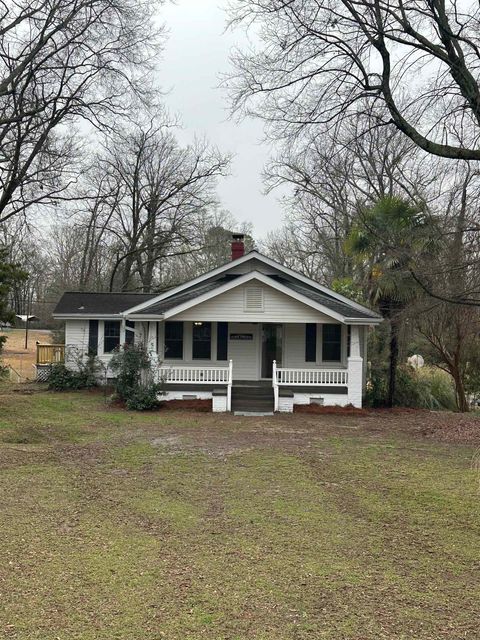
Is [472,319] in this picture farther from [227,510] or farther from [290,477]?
[227,510]

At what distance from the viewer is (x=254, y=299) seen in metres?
18.5

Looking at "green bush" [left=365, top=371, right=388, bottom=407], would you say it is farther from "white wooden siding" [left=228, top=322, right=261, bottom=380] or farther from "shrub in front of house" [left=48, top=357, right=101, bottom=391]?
"shrub in front of house" [left=48, top=357, right=101, bottom=391]

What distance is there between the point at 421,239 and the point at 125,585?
14.9 meters

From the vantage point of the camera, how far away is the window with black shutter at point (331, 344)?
2020 cm

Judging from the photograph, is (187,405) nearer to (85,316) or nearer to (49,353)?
(85,316)

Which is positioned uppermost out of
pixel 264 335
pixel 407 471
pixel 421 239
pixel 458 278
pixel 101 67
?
pixel 101 67

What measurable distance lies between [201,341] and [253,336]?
1874 millimetres

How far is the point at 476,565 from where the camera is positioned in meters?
5.49

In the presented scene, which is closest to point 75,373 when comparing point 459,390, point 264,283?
point 264,283

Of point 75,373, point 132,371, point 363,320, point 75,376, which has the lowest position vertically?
point 75,376

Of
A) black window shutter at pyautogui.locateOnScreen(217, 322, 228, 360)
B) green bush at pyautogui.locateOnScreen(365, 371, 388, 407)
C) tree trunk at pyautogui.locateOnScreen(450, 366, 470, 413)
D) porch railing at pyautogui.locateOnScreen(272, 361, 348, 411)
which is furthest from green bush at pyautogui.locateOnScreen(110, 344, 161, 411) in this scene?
tree trunk at pyautogui.locateOnScreen(450, 366, 470, 413)

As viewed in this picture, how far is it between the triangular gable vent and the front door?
6.98 feet

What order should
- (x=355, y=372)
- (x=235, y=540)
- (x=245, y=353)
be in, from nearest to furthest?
(x=235, y=540)
(x=355, y=372)
(x=245, y=353)

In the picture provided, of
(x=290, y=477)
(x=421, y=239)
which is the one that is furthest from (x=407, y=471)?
(x=421, y=239)
